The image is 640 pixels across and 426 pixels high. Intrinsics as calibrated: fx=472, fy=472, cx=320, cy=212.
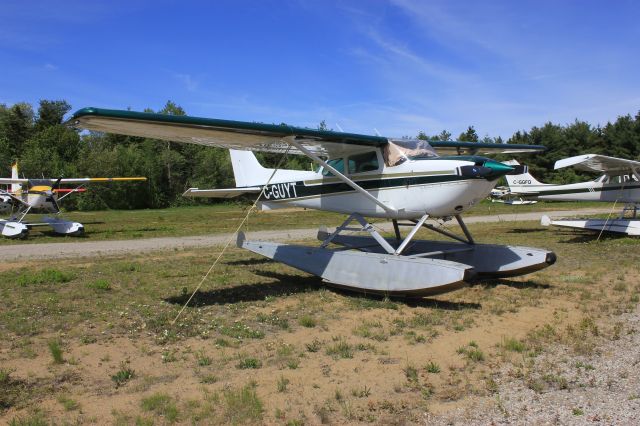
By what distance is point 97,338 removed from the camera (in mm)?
5793

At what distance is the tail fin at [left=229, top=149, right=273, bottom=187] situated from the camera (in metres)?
12.5

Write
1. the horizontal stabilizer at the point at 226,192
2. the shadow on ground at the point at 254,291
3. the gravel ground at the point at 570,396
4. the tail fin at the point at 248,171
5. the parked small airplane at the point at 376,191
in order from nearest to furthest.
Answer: the gravel ground at the point at 570,396 < the parked small airplane at the point at 376,191 < the shadow on ground at the point at 254,291 < the horizontal stabilizer at the point at 226,192 < the tail fin at the point at 248,171

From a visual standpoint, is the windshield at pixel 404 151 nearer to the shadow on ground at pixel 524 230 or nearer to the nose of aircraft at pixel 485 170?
the nose of aircraft at pixel 485 170

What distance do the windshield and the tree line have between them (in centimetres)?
3602

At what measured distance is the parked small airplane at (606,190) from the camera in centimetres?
1530

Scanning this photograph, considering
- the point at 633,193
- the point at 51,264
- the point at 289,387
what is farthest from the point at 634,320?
the point at 633,193

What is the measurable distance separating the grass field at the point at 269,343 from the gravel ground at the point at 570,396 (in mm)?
136

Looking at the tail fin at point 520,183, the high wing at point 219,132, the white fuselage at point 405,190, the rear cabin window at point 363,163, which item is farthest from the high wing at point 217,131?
the tail fin at point 520,183

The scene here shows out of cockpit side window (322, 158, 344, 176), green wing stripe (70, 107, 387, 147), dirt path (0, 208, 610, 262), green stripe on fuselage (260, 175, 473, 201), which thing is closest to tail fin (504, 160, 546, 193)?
dirt path (0, 208, 610, 262)

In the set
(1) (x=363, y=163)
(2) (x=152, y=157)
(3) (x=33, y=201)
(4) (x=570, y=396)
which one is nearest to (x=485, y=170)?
(1) (x=363, y=163)

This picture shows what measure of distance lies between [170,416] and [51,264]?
31.1 ft

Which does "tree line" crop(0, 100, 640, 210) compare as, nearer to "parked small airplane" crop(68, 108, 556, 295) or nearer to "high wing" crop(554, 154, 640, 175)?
"high wing" crop(554, 154, 640, 175)

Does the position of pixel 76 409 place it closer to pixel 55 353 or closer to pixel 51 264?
pixel 55 353

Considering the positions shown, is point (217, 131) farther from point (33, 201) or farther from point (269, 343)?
point (33, 201)
